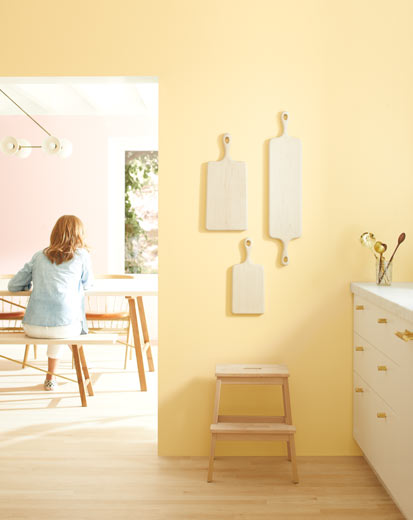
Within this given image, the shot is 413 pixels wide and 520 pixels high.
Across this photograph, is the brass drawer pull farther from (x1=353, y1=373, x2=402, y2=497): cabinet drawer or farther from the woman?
the woman

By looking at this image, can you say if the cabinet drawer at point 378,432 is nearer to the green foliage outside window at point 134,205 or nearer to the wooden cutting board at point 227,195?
the wooden cutting board at point 227,195

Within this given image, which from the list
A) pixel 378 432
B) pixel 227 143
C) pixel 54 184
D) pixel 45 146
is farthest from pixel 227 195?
pixel 54 184

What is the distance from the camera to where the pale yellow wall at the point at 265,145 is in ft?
9.40

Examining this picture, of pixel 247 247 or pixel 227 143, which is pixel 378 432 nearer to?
pixel 247 247

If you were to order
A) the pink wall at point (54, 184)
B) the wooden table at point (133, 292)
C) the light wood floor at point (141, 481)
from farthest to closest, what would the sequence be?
the pink wall at point (54, 184), the wooden table at point (133, 292), the light wood floor at point (141, 481)

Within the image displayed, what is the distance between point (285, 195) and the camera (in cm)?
290

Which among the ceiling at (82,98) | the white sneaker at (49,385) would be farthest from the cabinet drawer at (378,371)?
the ceiling at (82,98)

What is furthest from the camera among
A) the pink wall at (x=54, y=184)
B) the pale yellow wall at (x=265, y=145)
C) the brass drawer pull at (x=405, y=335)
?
the pink wall at (x=54, y=184)

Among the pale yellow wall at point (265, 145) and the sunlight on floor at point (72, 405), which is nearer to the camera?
the pale yellow wall at point (265, 145)

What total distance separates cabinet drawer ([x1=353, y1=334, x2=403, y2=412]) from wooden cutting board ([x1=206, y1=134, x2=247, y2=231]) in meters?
0.84

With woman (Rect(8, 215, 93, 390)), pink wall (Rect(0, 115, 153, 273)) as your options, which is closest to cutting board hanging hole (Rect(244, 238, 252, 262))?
woman (Rect(8, 215, 93, 390))

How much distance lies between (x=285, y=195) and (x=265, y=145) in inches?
10.9

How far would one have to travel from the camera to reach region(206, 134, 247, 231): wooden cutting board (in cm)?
290

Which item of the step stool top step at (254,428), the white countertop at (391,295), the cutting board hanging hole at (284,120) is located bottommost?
the step stool top step at (254,428)
